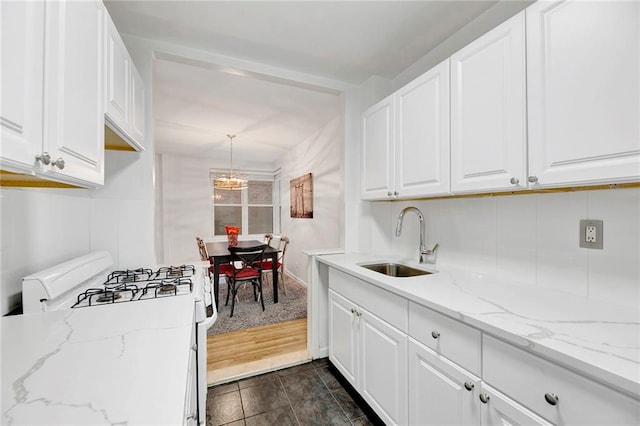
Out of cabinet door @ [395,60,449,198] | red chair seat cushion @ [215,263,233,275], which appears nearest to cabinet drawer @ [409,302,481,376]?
cabinet door @ [395,60,449,198]

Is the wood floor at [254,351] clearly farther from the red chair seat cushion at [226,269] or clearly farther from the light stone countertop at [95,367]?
the light stone countertop at [95,367]

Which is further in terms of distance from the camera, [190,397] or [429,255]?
[429,255]

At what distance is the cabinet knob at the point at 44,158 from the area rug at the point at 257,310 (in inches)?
95.2

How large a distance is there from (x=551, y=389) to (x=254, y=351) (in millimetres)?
2142

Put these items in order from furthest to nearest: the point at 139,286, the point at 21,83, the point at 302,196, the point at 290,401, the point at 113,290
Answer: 1. the point at 302,196
2. the point at 290,401
3. the point at 139,286
4. the point at 113,290
5. the point at 21,83

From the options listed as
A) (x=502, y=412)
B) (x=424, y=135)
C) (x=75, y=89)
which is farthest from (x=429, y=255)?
(x=75, y=89)

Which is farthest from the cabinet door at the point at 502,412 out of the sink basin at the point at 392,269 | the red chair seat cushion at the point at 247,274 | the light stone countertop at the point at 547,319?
the red chair seat cushion at the point at 247,274

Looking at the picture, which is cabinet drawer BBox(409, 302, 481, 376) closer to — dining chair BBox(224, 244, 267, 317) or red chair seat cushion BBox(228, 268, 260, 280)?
dining chair BBox(224, 244, 267, 317)

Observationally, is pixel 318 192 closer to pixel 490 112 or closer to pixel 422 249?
pixel 422 249

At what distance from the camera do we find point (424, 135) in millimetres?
1584

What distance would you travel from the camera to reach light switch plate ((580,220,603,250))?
3.51 feet

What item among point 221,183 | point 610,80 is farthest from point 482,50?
point 221,183

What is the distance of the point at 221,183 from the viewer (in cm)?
465

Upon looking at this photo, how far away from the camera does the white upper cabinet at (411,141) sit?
148cm
